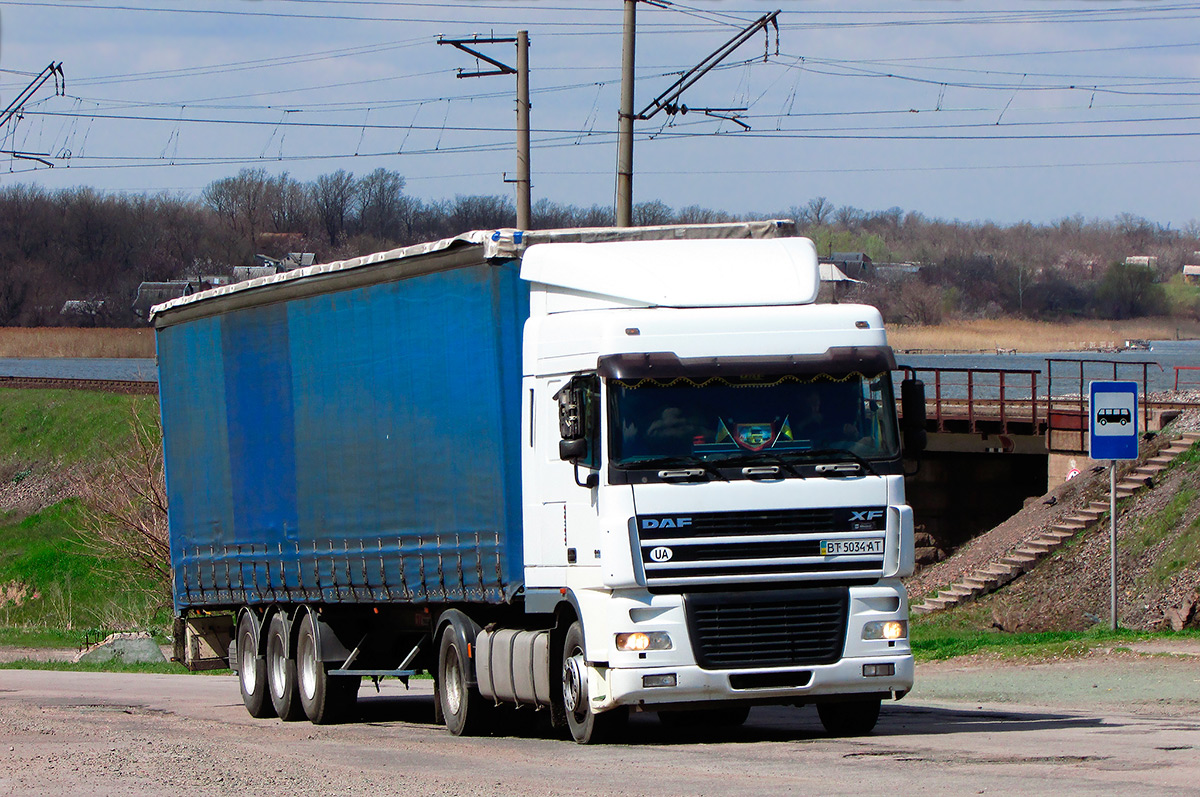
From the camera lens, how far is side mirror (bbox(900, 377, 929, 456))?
39.4 ft

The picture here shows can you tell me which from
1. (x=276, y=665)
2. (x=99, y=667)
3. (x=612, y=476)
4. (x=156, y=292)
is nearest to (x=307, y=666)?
(x=276, y=665)

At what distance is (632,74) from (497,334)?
12.1 metres

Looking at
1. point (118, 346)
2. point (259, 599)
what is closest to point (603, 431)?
point (259, 599)

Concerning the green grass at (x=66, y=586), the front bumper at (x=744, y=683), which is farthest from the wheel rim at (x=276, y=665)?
the green grass at (x=66, y=586)

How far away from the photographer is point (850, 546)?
11641mm

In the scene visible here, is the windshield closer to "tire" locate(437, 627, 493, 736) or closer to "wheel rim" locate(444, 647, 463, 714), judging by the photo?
"tire" locate(437, 627, 493, 736)

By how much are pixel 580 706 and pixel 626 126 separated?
13686mm

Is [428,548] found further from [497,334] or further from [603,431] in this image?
[603,431]

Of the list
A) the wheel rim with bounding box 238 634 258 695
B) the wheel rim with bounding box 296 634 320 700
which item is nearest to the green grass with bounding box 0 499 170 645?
the wheel rim with bounding box 238 634 258 695

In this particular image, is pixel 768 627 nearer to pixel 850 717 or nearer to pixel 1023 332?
pixel 850 717

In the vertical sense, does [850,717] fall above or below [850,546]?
below

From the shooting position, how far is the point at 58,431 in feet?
238

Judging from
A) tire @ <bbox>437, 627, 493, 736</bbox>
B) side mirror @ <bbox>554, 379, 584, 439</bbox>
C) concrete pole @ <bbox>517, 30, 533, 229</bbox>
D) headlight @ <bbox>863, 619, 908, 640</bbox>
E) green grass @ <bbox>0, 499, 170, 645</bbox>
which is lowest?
green grass @ <bbox>0, 499, 170, 645</bbox>

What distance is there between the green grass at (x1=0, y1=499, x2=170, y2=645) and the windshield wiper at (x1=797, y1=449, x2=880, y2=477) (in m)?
38.8
